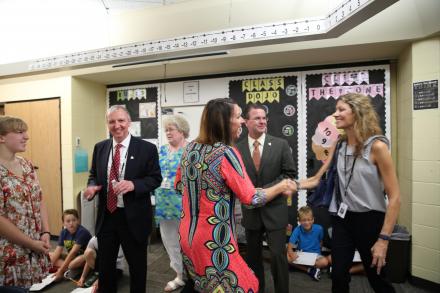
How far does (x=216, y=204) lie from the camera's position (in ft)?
3.84

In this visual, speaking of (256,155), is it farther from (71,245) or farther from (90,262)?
(71,245)

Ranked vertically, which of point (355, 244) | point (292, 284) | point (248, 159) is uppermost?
point (248, 159)

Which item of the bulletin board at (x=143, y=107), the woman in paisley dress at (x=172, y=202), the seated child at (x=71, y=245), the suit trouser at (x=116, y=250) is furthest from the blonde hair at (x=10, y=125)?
the bulletin board at (x=143, y=107)

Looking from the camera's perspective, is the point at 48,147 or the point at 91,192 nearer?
the point at 91,192

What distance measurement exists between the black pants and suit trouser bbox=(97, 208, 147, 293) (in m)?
1.24

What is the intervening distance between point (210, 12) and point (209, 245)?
2709 millimetres

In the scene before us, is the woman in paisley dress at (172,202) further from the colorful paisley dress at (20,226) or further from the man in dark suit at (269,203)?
the colorful paisley dress at (20,226)

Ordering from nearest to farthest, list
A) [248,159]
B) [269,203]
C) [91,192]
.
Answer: [91,192] < [269,203] < [248,159]

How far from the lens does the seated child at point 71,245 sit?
2.69m

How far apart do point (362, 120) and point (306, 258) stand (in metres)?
1.88

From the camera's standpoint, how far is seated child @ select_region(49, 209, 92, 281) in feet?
8.84

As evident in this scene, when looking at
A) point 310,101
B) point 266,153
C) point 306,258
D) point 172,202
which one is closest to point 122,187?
point 172,202

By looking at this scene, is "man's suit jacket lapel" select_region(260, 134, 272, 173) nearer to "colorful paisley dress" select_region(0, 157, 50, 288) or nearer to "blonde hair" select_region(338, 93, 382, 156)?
"blonde hair" select_region(338, 93, 382, 156)

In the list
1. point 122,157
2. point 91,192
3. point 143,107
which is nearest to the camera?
point 91,192
